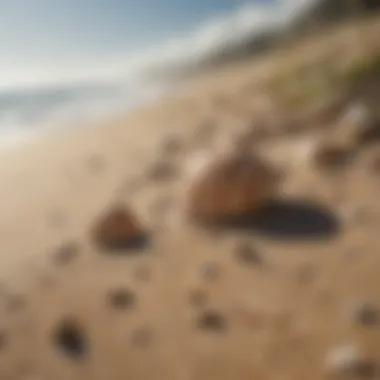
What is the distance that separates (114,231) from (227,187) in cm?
37

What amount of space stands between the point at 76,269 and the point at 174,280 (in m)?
0.29

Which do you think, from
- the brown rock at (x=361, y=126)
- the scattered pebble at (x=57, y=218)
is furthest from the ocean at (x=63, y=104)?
the brown rock at (x=361, y=126)

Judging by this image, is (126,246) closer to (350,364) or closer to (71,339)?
(71,339)

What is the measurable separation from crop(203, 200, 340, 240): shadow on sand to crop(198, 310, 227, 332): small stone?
469 millimetres

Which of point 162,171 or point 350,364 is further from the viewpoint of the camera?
point 162,171

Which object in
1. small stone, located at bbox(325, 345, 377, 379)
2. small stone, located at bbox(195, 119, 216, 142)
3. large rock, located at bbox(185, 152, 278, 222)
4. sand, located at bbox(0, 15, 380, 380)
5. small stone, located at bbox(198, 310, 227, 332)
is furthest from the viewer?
small stone, located at bbox(195, 119, 216, 142)

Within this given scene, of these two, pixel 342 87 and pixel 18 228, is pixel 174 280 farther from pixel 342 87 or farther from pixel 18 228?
pixel 342 87

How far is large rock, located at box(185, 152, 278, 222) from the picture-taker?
1990 mm

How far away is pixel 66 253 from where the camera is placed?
1.93 m

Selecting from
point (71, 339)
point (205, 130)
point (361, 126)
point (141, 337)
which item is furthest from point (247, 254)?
point (205, 130)

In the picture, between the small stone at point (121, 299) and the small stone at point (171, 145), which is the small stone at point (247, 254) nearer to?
the small stone at point (121, 299)

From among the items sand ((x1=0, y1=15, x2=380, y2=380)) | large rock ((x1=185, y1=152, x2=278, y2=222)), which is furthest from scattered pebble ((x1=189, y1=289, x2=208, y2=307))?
large rock ((x1=185, y1=152, x2=278, y2=222))

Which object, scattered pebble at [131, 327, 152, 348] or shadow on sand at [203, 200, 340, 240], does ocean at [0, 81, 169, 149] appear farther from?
scattered pebble at [131, 327, 152, 348]

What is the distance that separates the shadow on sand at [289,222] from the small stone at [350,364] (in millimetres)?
615
